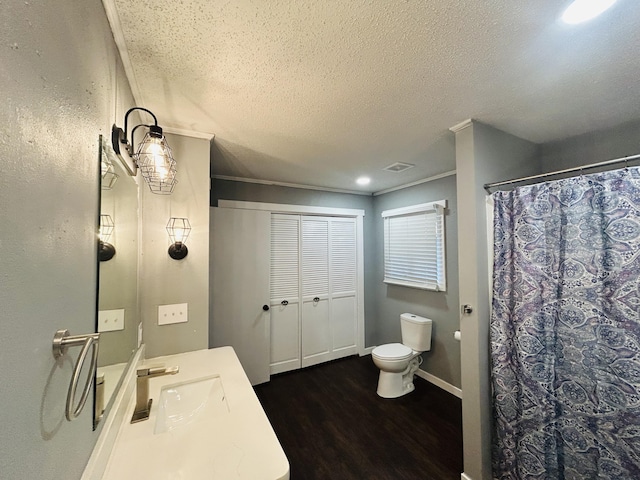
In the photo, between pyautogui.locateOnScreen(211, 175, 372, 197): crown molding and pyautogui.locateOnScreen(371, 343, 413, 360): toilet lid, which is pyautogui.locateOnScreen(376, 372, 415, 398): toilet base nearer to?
pyautogui.locateOnScreen(371, 343, 413, 360): toilet lid

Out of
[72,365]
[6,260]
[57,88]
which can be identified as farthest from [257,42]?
[72,365]

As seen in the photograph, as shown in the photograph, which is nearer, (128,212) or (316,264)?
(128,212)

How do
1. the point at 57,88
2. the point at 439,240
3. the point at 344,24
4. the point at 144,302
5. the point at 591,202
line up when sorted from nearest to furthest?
the point at 57,88
the point at 344,24
the point at 591,202
the point at 144,302
the point at 439,240

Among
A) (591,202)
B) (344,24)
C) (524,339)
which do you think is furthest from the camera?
(524,339)

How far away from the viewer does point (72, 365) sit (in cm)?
63

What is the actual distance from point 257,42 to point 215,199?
2.06m

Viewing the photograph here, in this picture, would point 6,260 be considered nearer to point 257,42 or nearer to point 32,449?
point 32,449

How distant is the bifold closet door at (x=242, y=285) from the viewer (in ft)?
9.11

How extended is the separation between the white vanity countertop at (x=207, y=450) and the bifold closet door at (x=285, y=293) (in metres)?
1.94

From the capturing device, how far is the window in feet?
9.37

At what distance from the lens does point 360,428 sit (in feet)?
7.20

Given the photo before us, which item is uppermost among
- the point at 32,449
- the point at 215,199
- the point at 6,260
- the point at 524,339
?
the point at 215,199

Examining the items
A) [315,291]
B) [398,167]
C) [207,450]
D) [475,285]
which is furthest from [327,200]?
[207,450]

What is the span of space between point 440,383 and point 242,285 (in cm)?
249
